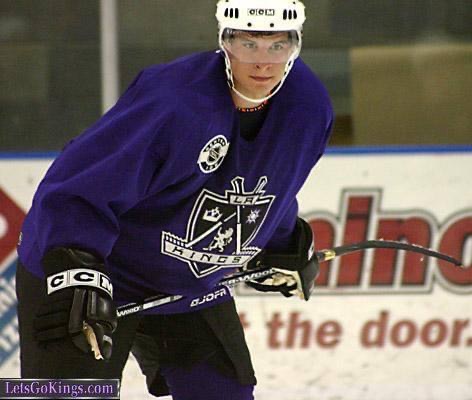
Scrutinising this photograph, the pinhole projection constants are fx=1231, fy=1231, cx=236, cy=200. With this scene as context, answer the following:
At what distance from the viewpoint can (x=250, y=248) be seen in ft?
7.80

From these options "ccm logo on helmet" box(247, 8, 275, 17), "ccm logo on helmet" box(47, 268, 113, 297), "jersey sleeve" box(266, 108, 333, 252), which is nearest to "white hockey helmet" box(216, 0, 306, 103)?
"ccm logo on helmet" box(247, 8, 275, 17)

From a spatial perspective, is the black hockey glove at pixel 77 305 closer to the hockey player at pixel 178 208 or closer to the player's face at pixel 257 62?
the hockey player at pixel 178 208

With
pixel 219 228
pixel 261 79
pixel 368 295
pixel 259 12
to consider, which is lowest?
pixel 368 295

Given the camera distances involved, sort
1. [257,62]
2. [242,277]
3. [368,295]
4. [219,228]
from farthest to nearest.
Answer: [368,295]
[242,277]
[219,228]
[257,62]

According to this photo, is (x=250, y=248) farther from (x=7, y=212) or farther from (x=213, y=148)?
(x=7, y=212)

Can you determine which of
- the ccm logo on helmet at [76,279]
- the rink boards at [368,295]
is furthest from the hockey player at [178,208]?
the rink boards at [368,295]

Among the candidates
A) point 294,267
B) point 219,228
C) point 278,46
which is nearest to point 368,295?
point 294,267

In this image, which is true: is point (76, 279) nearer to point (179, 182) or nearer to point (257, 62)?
point (179, 182)

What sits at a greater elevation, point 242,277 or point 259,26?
point 259,26

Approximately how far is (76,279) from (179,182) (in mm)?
278

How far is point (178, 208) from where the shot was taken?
220 centimetres

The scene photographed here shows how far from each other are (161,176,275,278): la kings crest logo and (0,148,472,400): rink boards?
1.39 m

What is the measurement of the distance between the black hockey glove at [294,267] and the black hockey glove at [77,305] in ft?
2.04

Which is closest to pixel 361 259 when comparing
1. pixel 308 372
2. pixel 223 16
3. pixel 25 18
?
pixel 308 372
